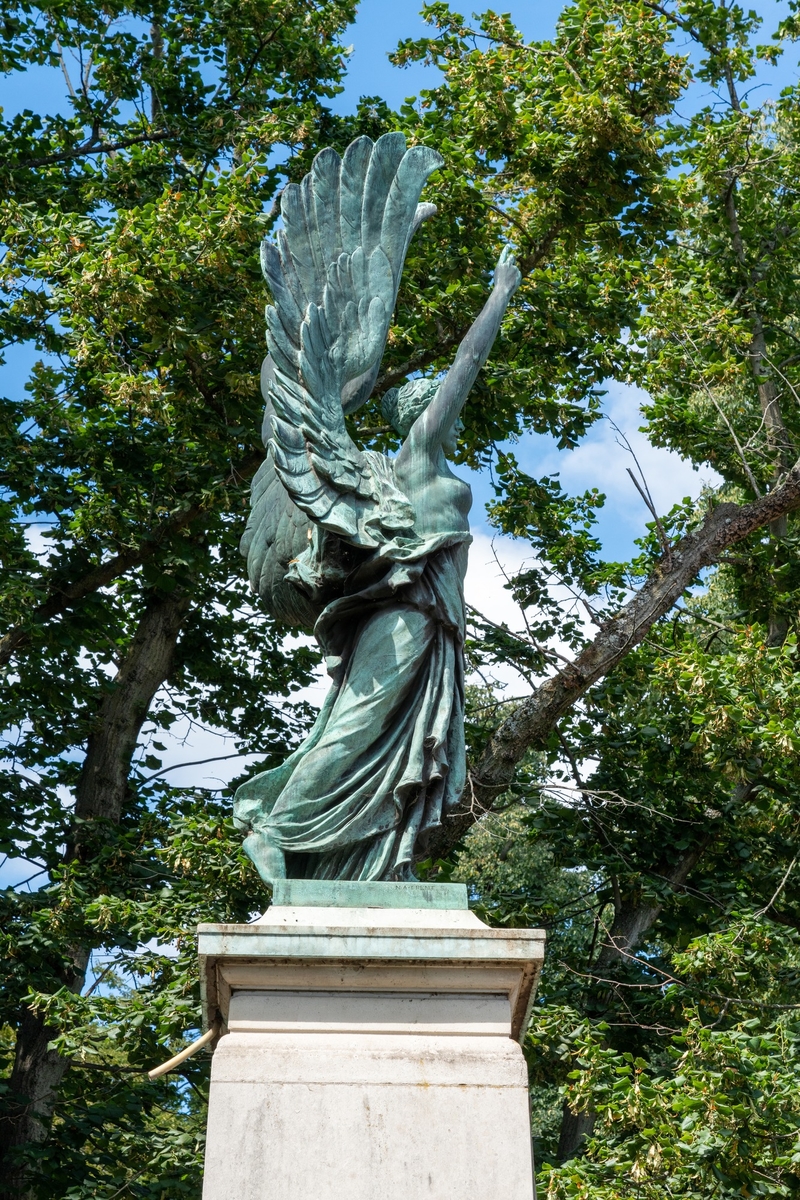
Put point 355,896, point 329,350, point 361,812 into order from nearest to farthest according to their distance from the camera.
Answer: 1. point 355,896
2. point 361,812
3. point 329,350

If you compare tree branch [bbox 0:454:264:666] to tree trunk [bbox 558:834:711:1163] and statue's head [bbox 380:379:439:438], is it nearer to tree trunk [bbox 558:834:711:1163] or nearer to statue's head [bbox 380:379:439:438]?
tree trunk [bbox 558:834:711:1163]

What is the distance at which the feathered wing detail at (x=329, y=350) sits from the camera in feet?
16.4

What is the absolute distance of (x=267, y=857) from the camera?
469 centimetres

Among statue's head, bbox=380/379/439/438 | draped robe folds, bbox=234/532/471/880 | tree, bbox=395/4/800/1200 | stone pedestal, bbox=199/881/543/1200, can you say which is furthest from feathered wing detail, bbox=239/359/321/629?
tree, bbox=395/4/800/1200

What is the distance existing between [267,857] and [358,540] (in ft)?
3.46

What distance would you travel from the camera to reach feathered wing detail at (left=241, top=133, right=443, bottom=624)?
16.4ft

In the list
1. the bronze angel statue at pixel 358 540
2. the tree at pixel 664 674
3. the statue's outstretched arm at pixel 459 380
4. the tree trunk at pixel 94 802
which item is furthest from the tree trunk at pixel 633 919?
the statue's outstretched arm at pixel 459 380

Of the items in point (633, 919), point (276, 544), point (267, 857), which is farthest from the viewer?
point (633, 919)

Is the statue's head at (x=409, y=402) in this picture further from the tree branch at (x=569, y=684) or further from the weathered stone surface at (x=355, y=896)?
the tree branch at (x=569, y=684)

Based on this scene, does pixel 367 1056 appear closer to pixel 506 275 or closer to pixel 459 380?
pixel 459 380

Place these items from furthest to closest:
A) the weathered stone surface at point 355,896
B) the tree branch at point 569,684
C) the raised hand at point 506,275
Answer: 1. the tree branch at point 569,684
2. the raised hand at point 506,275
3. the weathered stone surface at point 355,896

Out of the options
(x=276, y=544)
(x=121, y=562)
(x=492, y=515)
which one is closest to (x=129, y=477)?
(x=121, y=562)

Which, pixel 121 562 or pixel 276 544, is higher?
pixel 121 562

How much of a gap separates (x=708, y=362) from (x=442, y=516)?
7646 millimetres
